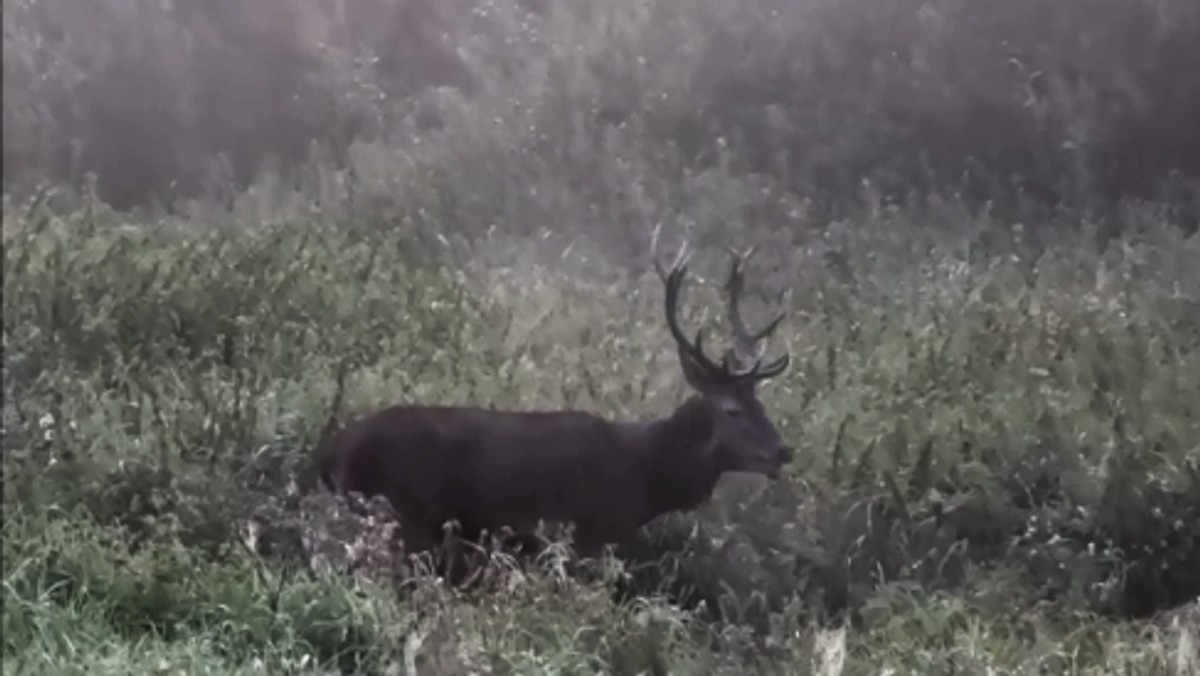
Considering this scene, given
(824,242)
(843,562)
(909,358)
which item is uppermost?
(824,242)

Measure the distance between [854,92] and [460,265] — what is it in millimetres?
1120

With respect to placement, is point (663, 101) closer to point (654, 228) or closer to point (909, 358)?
point (654, 228)

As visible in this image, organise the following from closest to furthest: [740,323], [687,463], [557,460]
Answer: [740,323] → [687,463] → [557,460]

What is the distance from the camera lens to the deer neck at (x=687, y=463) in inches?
159

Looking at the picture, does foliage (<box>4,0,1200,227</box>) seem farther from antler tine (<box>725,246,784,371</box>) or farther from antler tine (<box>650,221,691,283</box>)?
antler tine (<box>725,246,784,371</box>)

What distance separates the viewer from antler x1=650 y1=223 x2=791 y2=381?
3938 millimetres

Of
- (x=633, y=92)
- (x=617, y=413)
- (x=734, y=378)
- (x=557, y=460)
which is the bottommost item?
(x=557, y=460)

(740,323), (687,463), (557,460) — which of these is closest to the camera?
(740,323)

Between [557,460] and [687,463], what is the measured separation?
331 mm

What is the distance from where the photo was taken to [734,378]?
3.97 m

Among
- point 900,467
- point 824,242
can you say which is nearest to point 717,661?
point 900,467

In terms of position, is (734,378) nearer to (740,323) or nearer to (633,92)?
(740,323)

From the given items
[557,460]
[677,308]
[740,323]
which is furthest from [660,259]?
[557,460]

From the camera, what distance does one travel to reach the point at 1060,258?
3.64 metres
